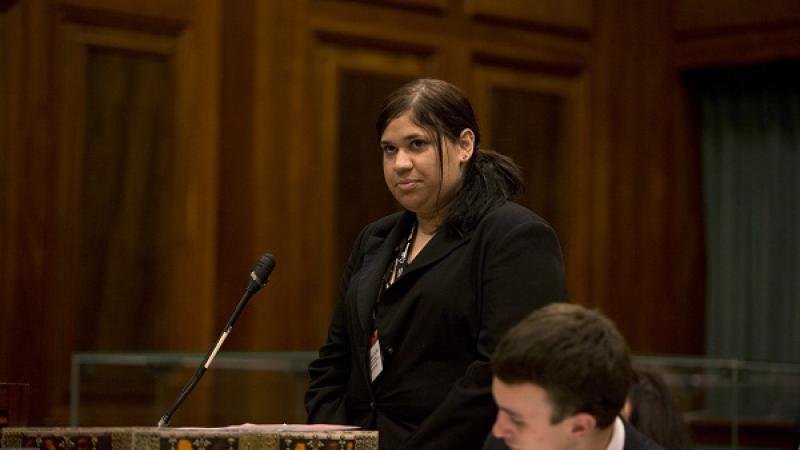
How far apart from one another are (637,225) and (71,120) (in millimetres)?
2944

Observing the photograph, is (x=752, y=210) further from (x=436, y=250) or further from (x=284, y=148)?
(x=436, y=250)

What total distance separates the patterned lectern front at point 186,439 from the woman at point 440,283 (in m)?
0.48

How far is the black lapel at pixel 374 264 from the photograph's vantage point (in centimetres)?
276

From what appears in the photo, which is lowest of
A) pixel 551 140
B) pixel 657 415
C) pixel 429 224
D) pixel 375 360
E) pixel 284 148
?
pixel 657 415

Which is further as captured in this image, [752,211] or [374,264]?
[752,211]

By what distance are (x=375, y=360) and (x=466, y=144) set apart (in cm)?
46

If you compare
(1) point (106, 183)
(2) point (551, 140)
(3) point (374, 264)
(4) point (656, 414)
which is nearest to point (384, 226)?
(3) point (374, 264)

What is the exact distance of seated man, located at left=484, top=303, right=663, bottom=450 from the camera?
199 centimetres

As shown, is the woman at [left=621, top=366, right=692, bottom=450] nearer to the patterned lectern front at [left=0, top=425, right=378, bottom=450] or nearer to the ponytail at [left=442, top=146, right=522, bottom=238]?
the ponytail at [left=442, top=146, right=522, bottom=238]

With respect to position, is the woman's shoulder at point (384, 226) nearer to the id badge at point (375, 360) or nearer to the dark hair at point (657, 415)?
the id badge at point (375, 360)

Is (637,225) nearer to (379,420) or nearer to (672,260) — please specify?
(672,260)

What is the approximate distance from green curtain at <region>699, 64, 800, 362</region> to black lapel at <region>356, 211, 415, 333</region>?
4215 mm

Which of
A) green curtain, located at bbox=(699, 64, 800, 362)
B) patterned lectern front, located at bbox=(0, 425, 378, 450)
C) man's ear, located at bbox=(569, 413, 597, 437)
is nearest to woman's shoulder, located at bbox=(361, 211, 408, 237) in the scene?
patterned lectern front, located at bbox=(0, 425, 378, 450)

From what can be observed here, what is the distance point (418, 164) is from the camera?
105 inches
